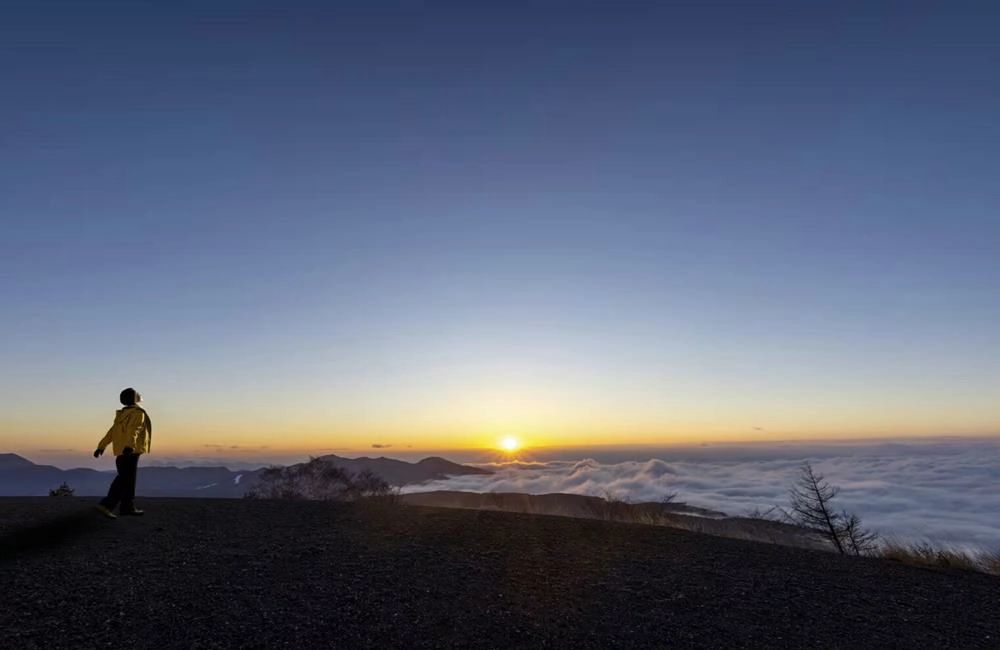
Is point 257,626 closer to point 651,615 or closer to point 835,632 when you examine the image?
point 651,615

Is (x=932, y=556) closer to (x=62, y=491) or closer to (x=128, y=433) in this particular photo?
(x=128, y=433)

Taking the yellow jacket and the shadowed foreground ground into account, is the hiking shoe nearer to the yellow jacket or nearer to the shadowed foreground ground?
the shadowed foreground ground

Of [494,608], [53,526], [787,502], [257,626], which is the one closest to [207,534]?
Result: [53,526]

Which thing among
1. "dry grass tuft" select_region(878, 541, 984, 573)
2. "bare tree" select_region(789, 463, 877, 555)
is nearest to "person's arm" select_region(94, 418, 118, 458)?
"dry grass tuft" select_region(878, 541, 984, 573)

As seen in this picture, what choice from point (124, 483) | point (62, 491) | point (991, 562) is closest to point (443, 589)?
point (124, 483)

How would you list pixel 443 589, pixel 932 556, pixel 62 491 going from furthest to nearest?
pixel 62 491 → pixel 932 556 → pixel 443 589

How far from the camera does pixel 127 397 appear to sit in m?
11.2

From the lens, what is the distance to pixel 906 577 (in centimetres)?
893

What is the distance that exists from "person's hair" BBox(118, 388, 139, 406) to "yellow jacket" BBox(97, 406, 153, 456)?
11 centimetres

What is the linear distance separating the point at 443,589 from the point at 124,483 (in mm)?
7528

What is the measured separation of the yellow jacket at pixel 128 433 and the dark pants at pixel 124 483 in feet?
0.42

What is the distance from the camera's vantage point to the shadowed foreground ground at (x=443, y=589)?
5.81 m

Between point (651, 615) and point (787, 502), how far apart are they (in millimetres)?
32114

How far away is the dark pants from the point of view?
10.7m
